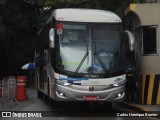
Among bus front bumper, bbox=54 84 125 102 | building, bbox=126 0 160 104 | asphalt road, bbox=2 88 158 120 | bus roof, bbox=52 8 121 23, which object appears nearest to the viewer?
asphalt road, bbox=2 88 158 120

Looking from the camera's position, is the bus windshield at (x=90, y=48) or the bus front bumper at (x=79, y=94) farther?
the bus windshield at (x=90, y=48)

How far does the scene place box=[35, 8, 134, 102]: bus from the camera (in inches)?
641

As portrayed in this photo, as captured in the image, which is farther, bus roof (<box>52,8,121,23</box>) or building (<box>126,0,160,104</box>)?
building (<box>126,0,160,104</box>)

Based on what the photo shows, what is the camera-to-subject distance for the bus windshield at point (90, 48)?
54.0 feet

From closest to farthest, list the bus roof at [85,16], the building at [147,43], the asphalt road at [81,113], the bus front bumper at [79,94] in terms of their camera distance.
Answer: the asphalt road at [81,113]
the bus front bumper at [79,94]
the bus roof at [85,16]
the building at [147,43]

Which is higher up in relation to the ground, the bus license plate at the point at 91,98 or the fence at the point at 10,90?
the bus license plate at the point at 91,98

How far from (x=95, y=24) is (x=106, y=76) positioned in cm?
200

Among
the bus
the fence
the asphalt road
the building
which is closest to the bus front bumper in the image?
the bus

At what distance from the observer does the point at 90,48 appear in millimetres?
16594

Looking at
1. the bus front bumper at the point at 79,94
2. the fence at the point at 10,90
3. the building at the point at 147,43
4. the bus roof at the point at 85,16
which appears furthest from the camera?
the fence at the point at 10,90

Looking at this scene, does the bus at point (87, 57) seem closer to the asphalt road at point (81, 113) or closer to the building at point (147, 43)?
the asphalt road at point (81, 113)

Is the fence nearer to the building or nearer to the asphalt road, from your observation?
the asphalt road

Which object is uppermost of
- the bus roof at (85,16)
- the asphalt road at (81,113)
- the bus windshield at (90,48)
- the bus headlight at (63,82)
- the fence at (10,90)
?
the bus roof at (85,16)

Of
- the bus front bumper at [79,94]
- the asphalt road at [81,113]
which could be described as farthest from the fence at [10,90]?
the bus front bumper at [79,94]
